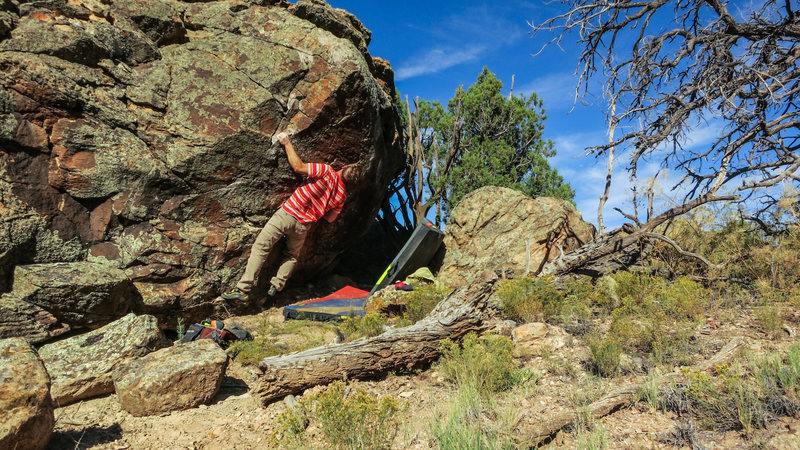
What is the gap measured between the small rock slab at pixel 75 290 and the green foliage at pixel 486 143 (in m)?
8.52

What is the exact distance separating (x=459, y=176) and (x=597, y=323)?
24.7 ft

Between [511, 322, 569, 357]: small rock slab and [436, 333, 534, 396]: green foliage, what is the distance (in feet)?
1.43

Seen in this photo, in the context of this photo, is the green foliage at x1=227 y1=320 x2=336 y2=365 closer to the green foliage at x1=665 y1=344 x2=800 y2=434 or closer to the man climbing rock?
the man climbing rock

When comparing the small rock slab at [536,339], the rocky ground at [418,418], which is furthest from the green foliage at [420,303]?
the rocky ground at [418,418]

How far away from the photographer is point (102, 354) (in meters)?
4.22

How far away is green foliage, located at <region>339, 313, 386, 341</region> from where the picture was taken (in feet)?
17.1

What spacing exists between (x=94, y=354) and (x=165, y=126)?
2.92 meters

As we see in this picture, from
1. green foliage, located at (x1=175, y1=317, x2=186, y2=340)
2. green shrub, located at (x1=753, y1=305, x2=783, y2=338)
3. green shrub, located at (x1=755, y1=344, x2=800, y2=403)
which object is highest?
green shrub, located at (x1=753, y1=305, x2=783, y2=338)

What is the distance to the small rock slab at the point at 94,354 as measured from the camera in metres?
3.91

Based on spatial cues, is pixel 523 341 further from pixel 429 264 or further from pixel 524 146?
pixel 524 146

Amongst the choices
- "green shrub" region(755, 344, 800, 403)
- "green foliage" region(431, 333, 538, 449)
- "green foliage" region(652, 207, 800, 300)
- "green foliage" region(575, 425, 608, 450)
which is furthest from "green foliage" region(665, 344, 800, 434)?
"green foliage" region(652, 207, 800, 300)

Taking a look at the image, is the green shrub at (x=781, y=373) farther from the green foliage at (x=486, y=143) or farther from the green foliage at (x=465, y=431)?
the green foliage at (x=486, y=143)

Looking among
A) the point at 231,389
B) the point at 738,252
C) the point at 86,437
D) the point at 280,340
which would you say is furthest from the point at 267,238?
the point at 738,252

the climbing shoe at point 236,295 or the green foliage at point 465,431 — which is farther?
the climbing shoe at point 236,295
